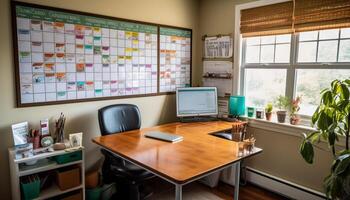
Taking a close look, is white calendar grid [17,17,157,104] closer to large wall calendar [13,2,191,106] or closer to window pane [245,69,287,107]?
large wall calendar [13,2,191,106]

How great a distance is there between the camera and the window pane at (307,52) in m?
2.54

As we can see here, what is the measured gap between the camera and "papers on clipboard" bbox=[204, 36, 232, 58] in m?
3.18

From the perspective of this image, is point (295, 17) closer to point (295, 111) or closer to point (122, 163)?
point (295, 111)

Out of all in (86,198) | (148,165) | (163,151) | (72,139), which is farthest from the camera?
(86,198)

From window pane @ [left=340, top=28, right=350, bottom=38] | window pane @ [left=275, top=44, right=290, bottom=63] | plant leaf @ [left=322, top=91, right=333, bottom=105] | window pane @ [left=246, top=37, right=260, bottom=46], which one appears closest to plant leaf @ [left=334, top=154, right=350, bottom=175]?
plant leaf @ [left=322, top=91, right=333, bottom=105]

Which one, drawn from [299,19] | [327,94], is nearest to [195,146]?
[327,94]

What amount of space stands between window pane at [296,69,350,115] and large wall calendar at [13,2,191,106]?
1506 millimetres

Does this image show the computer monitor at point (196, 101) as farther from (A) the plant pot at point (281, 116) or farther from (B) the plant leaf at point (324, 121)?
(B) the plant leaf at point (324, 121)

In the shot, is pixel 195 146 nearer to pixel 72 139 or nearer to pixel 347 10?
pixel 72 139

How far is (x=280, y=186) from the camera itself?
274 cm

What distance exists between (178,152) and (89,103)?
1184 mm

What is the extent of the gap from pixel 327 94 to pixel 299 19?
937 mm

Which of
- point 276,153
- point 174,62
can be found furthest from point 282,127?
point 174,62

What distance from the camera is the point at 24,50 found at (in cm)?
215
